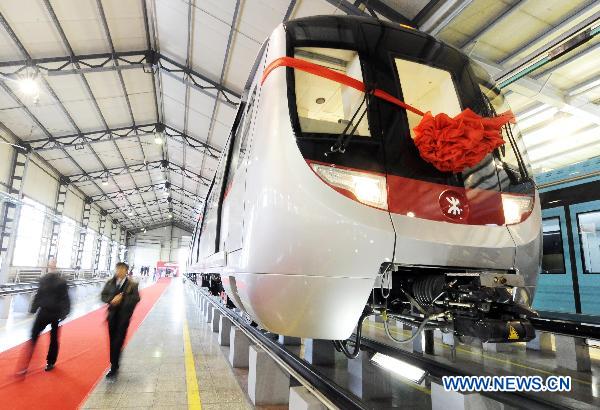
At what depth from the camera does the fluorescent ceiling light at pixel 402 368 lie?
2372mm

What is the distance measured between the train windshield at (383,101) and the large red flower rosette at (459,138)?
170mm

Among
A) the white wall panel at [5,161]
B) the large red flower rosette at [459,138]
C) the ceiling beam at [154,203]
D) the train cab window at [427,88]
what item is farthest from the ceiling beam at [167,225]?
the large red flower rosette at [459,138]

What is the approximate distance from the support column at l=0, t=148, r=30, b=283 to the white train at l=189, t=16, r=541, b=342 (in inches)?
580

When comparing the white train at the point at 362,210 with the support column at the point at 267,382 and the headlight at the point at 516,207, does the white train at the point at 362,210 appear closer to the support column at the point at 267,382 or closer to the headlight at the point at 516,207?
the headlight at the point at 516,207

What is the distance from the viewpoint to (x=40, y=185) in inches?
777

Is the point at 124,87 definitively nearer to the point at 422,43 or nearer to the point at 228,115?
the point at 228,115

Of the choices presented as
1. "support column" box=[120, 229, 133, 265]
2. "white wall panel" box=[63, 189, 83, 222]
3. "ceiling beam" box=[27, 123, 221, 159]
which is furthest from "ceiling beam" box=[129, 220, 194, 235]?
"ceiling beam" box=[27, 123, 221, 159]

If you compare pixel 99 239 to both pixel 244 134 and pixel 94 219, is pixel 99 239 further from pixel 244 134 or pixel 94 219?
pixel 244 134

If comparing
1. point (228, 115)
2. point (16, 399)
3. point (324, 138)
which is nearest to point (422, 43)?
point (324, 138)

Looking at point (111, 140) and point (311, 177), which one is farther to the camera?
point (111, 140)

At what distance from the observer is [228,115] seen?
1365cm

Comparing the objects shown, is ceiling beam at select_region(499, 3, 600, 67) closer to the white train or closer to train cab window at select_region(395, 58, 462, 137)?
train cab window at select_region(395, 58, 462, 137)

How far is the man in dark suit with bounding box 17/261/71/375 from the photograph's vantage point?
4754 millimetres

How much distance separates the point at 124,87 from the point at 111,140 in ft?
→ 14.9
